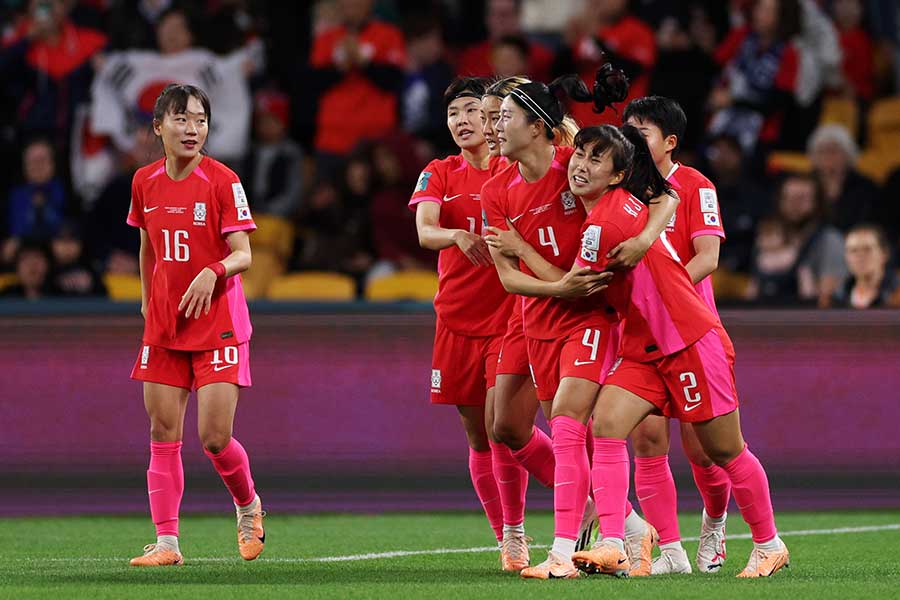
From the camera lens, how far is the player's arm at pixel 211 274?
23.4ft

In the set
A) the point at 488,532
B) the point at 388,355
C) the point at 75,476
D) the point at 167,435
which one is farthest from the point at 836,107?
the point at 167,435

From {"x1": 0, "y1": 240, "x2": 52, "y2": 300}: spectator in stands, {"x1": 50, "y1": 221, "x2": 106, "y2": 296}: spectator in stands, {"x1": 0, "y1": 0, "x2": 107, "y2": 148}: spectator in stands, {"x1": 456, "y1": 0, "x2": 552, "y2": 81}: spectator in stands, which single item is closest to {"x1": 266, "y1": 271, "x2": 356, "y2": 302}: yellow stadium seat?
{"x1": 50, "y1": 221, "x2": 106, "y2": 296}: spectator in stands

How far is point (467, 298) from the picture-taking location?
7.55 metres

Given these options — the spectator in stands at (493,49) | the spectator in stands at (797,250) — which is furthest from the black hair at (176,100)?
the spectator in stands at (493,49)

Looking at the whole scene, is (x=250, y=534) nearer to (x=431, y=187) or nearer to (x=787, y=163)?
(x=431, y=187)

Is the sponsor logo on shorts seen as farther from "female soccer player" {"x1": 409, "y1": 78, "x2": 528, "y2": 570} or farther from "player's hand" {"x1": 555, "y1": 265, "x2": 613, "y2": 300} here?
"player's hand" {"x1": 555, "y1": 265, "x2": 613, "y2": 300}

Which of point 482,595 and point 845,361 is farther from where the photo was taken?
point 845,361

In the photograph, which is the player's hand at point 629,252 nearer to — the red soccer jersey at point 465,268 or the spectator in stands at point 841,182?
the red soccer jersey at point 465,268

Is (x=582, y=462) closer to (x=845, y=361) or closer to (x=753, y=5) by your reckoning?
(x=845, y=361)

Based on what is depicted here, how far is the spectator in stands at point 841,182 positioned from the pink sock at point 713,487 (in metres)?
5.36

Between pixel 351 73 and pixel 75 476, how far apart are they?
487cm

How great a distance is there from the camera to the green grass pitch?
6.16 metres

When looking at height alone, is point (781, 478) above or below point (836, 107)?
below

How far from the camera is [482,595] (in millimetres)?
6008
